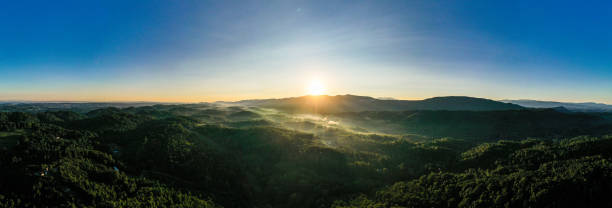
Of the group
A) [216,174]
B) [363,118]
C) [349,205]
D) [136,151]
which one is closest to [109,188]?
[216,174]

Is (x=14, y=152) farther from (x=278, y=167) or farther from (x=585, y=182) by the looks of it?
(x=585, y=182)

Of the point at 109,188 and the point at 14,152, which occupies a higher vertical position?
the point at 14,152

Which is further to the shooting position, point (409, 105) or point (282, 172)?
point (409, 105)

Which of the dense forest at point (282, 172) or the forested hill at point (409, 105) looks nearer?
the dense forest at point (282, 172)

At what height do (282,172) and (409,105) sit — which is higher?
(409,105)

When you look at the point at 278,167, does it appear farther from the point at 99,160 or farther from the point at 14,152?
the point at 14,152

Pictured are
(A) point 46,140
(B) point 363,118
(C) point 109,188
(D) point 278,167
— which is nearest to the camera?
(C) point 109,188

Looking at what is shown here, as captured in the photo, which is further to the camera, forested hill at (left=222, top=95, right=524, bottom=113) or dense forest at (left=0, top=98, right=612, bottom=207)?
forested hill at (left=222, top=95, right=524, bottom=113)

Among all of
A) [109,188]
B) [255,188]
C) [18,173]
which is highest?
[18,173]

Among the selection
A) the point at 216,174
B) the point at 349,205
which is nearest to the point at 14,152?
the point at 216,174

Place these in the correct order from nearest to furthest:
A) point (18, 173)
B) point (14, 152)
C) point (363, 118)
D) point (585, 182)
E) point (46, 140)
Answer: point (585, 182) → point (18, 173) → point (14, 152) → point (46, 140) → point (363, 118)

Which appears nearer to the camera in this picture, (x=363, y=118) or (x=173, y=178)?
(x=173, y=178)
